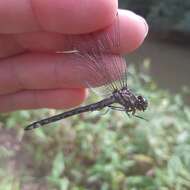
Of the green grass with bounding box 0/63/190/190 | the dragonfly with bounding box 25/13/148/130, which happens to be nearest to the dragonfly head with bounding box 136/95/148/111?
the dragonfly with bounding box 25/13/148/130

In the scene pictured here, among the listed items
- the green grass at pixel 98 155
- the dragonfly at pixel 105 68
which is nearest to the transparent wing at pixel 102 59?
the dragonfly at pixel 105 68

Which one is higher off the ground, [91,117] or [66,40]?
[91,117]

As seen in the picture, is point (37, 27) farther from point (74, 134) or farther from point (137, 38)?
point (74, 134)

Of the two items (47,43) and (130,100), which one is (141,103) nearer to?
(130,100)

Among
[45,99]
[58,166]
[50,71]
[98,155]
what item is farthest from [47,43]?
[98,155]

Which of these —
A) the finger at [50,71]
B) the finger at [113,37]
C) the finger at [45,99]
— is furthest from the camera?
the finger at [45,99]

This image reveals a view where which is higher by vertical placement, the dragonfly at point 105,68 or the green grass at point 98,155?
the green grass at point 98,155

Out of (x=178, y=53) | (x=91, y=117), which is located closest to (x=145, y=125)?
(x=91, y=117)

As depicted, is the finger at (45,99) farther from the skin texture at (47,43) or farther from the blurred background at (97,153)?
the blurred background at (97,153)
